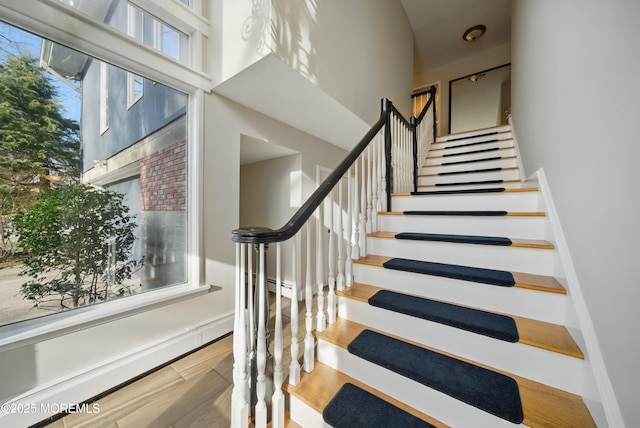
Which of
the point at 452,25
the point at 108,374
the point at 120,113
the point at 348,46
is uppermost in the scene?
the point at 452,25

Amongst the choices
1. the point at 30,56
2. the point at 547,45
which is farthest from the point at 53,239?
the point at 547,45

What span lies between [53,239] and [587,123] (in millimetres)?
2953

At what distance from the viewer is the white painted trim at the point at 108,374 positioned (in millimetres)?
1282

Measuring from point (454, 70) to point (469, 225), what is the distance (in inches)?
234

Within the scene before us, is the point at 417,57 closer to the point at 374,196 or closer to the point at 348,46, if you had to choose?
the point at 348,46

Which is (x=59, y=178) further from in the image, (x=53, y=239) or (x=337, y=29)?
(x=337, y=29)

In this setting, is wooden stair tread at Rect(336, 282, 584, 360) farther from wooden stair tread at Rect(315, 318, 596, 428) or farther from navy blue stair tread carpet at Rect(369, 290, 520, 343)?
wooden stair tread at Rect(315, 318, 596, 428)

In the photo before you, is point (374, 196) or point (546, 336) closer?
point (546, 336)

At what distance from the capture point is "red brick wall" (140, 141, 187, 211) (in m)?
1.89

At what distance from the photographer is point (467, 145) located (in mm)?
3502

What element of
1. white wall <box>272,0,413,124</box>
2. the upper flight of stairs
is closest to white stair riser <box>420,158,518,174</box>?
white wall <box>272,0,413,124</box>

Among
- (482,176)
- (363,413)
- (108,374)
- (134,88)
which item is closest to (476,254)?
(363,413)

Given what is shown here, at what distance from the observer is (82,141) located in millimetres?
1564

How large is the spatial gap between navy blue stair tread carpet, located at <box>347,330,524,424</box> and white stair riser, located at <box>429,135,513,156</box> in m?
3.15
